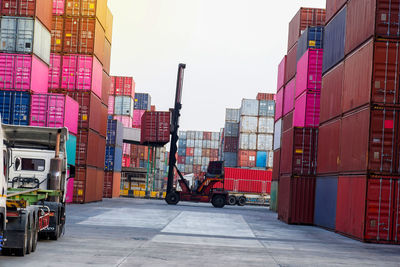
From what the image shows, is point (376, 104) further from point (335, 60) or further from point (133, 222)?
point (133, 222)

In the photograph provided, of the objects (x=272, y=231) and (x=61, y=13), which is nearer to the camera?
(x=272, y=231)

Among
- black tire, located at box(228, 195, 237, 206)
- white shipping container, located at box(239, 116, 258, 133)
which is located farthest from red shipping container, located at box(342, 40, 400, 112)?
white shipping container, located at box(239, 116, 258, 133)

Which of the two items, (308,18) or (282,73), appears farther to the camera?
(282,73)

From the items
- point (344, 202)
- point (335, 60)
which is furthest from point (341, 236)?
point (335, 60)

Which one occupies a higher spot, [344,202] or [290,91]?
[290,91]

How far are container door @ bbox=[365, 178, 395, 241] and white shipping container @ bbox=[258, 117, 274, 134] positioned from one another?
4267cm

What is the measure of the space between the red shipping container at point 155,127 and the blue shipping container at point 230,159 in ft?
69.4

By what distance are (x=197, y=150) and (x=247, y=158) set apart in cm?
4005

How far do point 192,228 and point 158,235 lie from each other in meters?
3.74

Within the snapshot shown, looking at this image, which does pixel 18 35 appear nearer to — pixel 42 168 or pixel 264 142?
pixel 42 168

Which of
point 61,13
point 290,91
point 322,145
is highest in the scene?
point 61,13

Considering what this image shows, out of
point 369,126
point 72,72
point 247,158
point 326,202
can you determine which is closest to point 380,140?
point 369,126

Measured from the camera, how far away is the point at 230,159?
71000 millimetres

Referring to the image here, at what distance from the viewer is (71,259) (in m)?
11.8
